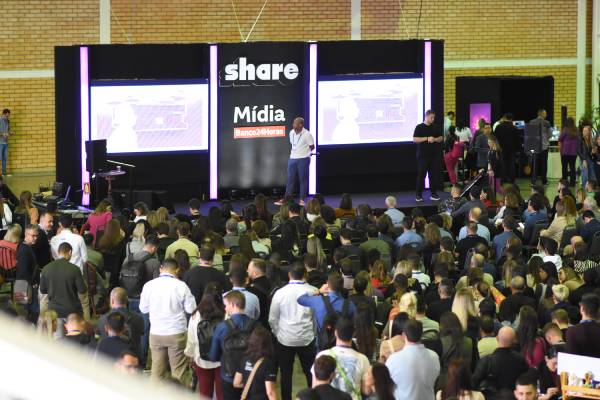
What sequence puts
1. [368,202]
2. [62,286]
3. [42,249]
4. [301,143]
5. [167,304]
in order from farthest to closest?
[368,202] < [301,143] < [42,249] < [62,286] < [167,304]

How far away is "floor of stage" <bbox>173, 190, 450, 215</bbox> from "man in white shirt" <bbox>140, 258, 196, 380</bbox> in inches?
353

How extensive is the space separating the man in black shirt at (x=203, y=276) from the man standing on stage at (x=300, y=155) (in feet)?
28.2

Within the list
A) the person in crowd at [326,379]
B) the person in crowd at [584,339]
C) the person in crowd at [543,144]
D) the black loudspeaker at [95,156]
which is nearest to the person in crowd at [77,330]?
the person in crowd at [326,379]

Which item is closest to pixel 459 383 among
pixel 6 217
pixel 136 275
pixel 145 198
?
pixel 136 275

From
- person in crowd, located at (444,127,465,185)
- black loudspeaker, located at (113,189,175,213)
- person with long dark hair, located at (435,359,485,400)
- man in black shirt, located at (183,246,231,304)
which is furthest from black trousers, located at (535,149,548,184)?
person with long dark hair, located at (435,359,485,400)

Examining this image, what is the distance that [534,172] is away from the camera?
21.5 meters

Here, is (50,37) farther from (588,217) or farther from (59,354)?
(59,354)

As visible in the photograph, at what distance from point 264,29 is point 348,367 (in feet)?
62.5

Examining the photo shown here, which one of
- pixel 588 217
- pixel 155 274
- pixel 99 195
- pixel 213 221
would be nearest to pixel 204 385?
pixel 155 274

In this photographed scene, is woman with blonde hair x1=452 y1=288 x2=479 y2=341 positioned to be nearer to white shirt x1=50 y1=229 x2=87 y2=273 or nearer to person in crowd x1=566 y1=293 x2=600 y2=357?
person in crowd x1=566 y1=293 x2=600 y2=357

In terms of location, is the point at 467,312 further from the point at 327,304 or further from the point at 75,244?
the point at 75,244

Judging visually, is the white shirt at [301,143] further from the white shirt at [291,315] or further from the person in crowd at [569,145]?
the white shirt at [291,315]

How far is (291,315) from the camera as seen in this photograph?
7734 millimetres

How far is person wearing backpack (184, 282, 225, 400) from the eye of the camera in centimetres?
720
